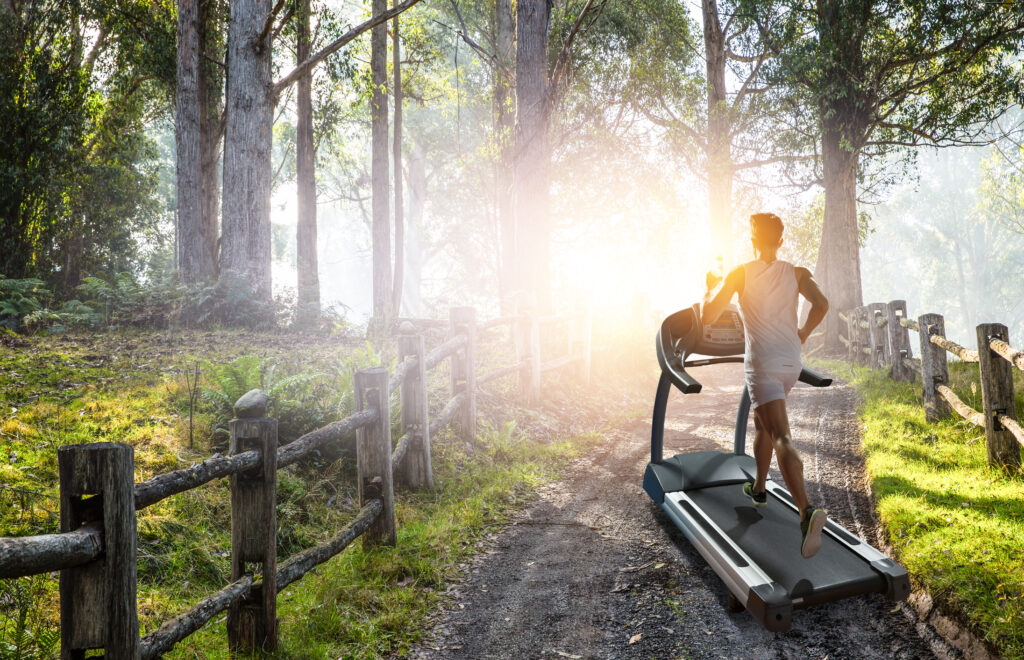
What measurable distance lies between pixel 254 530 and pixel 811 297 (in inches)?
147

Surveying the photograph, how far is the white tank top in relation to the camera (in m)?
4.12

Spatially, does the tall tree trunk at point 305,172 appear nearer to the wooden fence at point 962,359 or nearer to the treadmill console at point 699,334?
the wooden fence at point 962,359

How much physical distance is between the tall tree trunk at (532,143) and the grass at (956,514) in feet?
22.0

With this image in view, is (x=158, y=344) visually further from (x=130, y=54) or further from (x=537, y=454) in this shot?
(x=130, y=54)

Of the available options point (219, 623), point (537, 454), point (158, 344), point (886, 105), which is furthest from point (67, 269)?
point (886, 105)

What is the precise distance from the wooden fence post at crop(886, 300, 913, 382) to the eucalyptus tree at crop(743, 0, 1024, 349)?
5.95 m

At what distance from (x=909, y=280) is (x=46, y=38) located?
82.0m

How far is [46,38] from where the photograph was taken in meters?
13.1

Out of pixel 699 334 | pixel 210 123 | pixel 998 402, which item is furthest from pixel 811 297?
pixel 210 123

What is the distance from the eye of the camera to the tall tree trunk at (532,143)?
39.1 feet

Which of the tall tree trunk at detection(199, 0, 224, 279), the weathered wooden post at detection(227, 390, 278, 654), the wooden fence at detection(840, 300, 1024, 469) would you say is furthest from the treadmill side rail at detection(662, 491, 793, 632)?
the tall tree trunk at detection(199, 0, 224, 279)

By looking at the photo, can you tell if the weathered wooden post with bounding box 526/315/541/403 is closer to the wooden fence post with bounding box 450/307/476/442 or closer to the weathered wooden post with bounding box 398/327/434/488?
the wooden fence post with bounding box 450/307/476/442

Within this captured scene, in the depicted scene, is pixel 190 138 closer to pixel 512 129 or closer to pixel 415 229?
pixel 512 129

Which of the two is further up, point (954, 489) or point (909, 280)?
point (909, 280)
